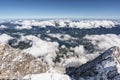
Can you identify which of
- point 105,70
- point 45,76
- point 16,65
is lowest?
point 105,70

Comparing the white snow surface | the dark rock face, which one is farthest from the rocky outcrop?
the dark rock face

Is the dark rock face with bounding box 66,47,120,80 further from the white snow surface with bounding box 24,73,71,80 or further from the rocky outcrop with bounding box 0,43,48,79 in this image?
the rocky outcrop with bounding box 0,43,48,79

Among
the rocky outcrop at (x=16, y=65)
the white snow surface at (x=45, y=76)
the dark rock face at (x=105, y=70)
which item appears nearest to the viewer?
the rocky outcrop at (x=16, y=65)

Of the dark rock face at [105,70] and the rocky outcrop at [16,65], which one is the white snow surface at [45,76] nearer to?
the rocky outcrop at [16,65]

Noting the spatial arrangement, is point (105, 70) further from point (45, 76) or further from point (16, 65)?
point (16, 65)

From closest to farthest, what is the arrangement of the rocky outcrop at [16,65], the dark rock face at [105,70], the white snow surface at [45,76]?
the rocky outcrop at [16,65] → the white snow surface at [45,76] → the dark rock face at [105,70]

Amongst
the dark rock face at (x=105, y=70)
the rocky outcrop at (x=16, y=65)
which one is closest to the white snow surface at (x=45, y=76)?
the rocky outcrop at (x=16, y=65)

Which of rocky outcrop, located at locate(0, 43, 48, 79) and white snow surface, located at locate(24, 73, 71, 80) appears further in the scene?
white snow surface, located at locate(24, 73, 71, 80)

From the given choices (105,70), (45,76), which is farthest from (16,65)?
(105,70)
